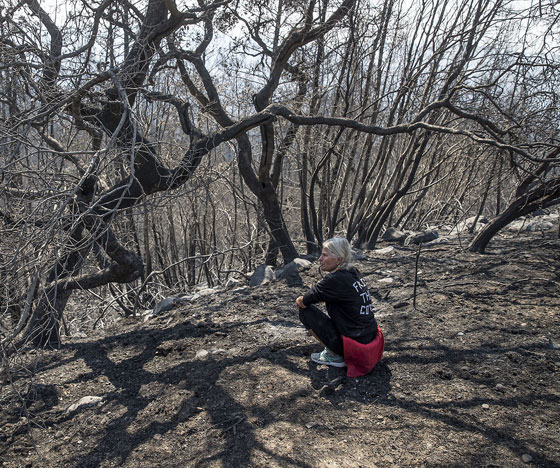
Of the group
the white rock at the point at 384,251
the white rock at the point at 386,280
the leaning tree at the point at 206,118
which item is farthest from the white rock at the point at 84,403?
the white rock at the point at 384,251

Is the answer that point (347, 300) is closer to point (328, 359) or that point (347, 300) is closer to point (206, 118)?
point (328, 359)

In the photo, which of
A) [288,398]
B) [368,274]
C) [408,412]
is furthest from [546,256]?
[288,398]

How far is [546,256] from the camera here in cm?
552

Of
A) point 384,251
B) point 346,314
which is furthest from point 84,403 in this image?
point 384,251

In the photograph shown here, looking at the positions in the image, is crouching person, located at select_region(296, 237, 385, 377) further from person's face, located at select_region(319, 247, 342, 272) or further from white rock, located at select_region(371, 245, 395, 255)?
white rock, located at select_region(371, 245, 395, 255)

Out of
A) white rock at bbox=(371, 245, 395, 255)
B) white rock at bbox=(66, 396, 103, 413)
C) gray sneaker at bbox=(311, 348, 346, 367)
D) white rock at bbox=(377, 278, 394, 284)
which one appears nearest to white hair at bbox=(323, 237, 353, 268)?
gray sneaker at bbox=(311, 348, 346, 367)

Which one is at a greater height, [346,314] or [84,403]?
[346,314]

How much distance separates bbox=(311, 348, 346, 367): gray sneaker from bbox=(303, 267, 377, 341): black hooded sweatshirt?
0.28m

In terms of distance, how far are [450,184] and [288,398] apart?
25.4ft

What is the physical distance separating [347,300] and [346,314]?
0.39ft

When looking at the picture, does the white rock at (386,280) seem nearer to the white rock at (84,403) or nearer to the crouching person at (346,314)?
the crouching person at (346,314)

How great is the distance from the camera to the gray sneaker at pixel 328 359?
3450 mm

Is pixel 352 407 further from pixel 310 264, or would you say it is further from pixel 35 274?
pixel 310 264

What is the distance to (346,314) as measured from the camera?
3309 millimetres
